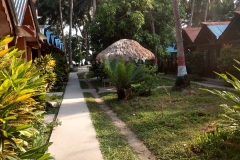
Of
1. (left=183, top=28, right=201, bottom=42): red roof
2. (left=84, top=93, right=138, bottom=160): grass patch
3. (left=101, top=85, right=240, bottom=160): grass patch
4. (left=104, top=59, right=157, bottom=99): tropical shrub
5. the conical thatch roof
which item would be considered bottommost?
(left=84, top=93, right=138, bottom=160): grass patch

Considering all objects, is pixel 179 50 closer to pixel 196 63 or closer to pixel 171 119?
pixel 171 119

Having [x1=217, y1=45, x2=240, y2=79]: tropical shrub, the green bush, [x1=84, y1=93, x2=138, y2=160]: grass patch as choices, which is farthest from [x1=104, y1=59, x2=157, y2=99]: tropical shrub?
the green bush

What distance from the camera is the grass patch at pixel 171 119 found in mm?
4785

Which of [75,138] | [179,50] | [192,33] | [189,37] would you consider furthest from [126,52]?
[192,33]

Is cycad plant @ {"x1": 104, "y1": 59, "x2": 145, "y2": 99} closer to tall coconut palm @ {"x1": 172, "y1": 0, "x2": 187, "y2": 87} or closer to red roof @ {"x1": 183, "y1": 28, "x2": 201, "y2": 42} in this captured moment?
tall coconut palm @ {"x1": 172, "y1": 0, "x2": 187, "y2": 87}

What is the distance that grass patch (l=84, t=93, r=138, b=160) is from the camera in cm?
448

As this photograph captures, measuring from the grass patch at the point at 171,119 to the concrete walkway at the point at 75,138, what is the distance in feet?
3.42

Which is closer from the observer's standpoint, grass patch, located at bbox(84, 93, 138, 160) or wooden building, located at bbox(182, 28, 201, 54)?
grass patch, located at bbox(84, 93, 138, 160)

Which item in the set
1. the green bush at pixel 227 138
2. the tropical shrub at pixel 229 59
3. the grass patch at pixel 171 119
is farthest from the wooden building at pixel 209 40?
the green bush at pixel 227 138

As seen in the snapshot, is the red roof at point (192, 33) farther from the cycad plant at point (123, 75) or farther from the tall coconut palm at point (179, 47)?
the cycad plant at point (123, 75)

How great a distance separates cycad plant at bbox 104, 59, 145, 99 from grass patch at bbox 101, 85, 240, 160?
514 millimetres

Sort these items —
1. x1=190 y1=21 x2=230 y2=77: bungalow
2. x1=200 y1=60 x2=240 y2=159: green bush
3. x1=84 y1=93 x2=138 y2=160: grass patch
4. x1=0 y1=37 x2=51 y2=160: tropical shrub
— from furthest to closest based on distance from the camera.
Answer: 1. x1=190 y1=21 x2=230 y2=77: bungalow
2. x1=84 y1=93 x2=138 y2=160: grass patch
3. x1=200 y1=60 x2=240 y2=159: green bush
4. x1=0 y1=37 x2=51 y2=160: tropical shrub

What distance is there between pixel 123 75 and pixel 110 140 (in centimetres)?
465

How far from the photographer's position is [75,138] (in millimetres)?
5523
